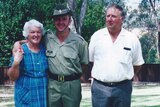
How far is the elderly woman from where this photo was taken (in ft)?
18.6

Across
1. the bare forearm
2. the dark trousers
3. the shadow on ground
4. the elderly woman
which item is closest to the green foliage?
the shadow on ground

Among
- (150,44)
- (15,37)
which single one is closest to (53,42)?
(15,37)

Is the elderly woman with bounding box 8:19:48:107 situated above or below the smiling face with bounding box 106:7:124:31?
below

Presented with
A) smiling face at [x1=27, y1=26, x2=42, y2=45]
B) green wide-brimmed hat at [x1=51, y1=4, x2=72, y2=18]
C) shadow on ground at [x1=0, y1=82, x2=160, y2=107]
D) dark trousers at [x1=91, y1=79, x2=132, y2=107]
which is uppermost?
green wide-brimmed hat at [x1=51, y1=4, x2=72, y2=18]

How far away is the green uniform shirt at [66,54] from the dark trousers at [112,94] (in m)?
0.36

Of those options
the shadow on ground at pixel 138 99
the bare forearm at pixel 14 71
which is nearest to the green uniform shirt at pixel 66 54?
the bare forearm at pixel 14 71

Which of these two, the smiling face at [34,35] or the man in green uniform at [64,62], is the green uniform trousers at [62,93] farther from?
the smiling face at [34,35]

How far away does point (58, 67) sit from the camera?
18.6ft

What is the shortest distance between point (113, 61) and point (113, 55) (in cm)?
8

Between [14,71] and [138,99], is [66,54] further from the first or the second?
[138,99]

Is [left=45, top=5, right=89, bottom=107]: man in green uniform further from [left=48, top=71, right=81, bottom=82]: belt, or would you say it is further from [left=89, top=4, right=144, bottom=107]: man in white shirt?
[left=89, top=4, right=144, bottom=107]: man in white shirt

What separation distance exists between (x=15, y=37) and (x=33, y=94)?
22.5 metres

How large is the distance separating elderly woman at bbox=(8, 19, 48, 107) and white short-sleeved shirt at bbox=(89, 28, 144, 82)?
71 centimetres

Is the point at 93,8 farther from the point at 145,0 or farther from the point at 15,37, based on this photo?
the point at 15,37
